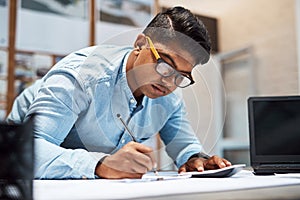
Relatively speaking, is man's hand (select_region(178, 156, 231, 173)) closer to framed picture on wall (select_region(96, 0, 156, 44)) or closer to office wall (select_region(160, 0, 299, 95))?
office wall (select_region(160, 0, 299, 95))

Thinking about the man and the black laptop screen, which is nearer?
the man

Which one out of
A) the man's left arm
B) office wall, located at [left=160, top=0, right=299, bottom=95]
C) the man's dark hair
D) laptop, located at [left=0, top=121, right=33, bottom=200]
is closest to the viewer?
laptop, located at [left=0, top=121, right=33, bottom=200]

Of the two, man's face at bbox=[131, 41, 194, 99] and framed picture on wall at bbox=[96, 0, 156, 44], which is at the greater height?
framed picture on wall at bbox=[96, 0, 156, 44]

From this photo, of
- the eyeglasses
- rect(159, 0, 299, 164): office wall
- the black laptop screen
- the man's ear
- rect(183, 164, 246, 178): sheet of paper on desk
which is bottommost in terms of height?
rect(183, 164, 246, 178): sheet of paper on desk

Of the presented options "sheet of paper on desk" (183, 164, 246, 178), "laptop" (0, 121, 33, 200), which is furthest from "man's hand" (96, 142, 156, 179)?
"laptop" (0, 121, 33, 200)

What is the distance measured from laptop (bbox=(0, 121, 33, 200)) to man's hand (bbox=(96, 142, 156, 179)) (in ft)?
1.23

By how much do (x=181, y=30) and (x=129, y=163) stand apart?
0.32 metres

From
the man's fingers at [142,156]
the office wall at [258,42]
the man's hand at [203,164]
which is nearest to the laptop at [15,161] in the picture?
the man's fingers at [142,156]

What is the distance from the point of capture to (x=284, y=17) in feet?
9.24

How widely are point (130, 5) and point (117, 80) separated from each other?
2085mm

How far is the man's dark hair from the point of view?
837 millimetres

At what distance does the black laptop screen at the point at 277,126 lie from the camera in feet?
3.02

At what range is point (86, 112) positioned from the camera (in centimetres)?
89

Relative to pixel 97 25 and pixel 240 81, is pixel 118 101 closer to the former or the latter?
pixel 97 25
